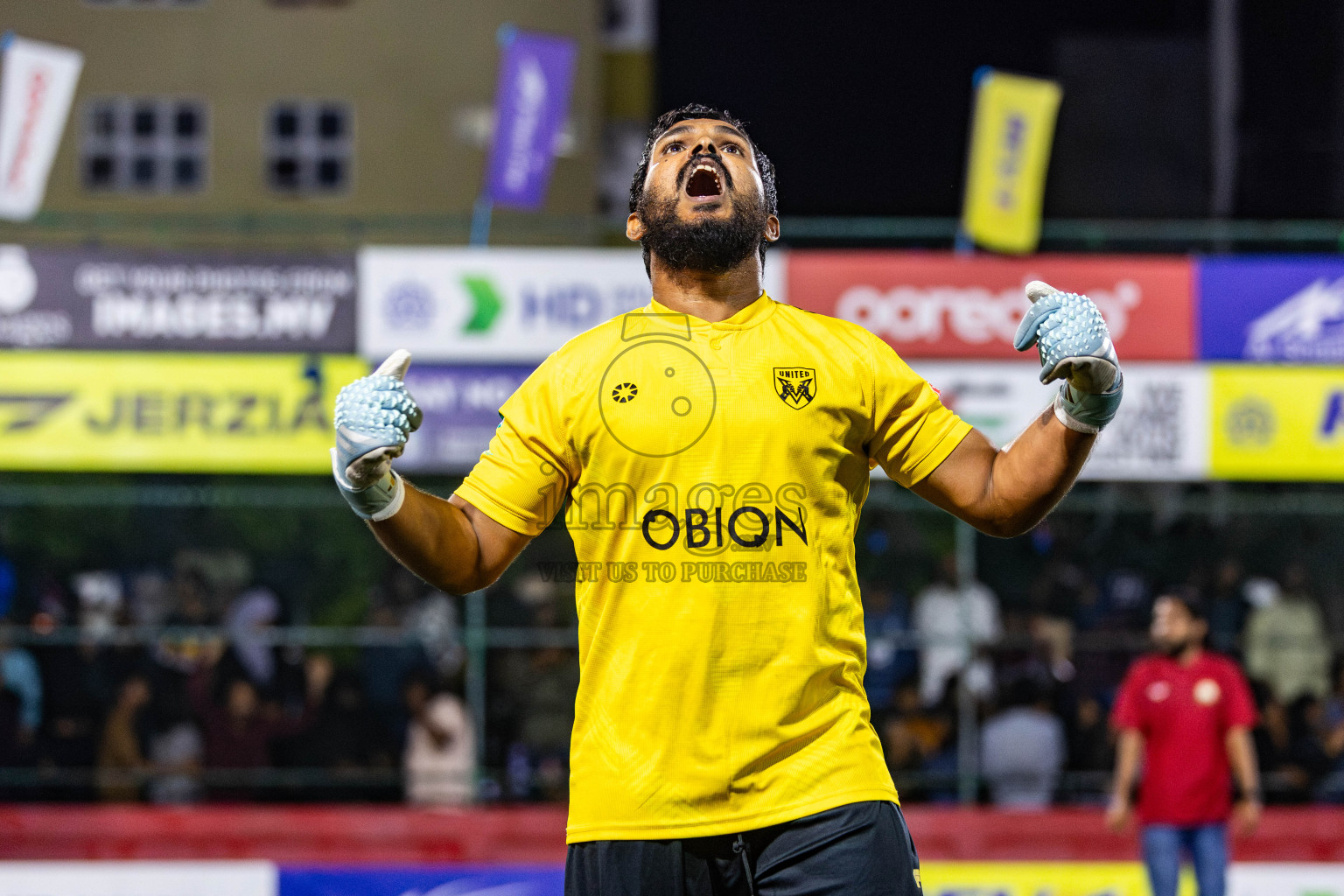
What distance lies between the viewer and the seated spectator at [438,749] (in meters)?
9.62

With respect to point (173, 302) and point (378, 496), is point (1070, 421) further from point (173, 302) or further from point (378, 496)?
point (173, 302)

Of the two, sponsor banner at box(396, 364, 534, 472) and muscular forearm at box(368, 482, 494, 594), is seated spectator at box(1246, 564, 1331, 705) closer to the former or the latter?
sponsor banner at box(396, 364, 534, 472)

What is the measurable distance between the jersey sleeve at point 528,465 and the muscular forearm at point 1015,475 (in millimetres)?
646

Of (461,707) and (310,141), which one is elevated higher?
(310,141)

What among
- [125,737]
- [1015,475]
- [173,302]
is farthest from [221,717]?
[1015,475]

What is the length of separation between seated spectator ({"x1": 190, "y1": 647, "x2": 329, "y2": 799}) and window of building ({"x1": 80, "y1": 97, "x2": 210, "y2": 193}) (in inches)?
475

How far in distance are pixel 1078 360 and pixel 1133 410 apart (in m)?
7.35

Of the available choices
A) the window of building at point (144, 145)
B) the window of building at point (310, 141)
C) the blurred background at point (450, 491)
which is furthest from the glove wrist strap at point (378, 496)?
the window of building at point (144, 145)

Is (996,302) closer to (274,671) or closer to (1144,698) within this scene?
(1144,698)

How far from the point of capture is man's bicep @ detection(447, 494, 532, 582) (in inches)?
107

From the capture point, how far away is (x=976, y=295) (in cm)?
978

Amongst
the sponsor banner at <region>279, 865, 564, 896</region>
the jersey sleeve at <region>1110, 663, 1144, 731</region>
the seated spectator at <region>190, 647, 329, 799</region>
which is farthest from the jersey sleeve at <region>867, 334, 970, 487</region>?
the seated spectator at <region>190, 647, 329, 799</region>

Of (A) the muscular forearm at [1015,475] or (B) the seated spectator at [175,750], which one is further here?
(B) the seated spectator at [175,750]

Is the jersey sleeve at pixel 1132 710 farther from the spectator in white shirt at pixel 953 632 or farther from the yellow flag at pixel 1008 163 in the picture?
the yellow flag at pixel 1008 163
